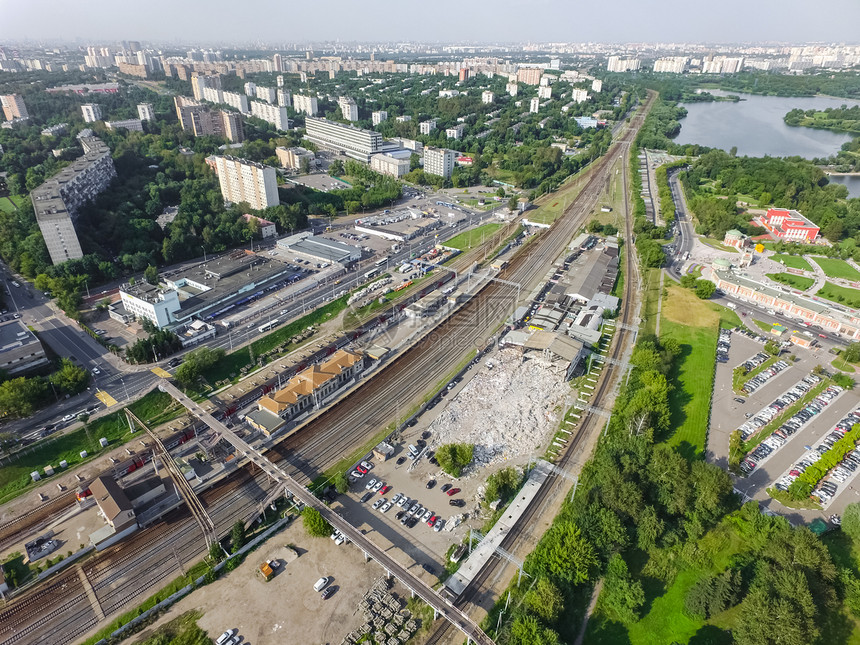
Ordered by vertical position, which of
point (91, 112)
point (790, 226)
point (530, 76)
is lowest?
point (790, 226)

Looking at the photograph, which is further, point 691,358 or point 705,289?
point 705,289

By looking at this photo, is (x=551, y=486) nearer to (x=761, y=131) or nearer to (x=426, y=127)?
(x=426, y=127)

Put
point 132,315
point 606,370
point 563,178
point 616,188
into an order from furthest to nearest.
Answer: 1. point 563,178
2. point 616,188
3. point 132,315
4. point 606,370

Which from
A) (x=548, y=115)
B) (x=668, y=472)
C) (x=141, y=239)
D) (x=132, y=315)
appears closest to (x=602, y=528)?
(x=668, y=472)

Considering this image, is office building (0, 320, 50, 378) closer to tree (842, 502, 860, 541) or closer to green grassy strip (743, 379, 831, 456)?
green grassy strip (743, 379, 831, 456)

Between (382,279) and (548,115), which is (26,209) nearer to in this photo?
(382,279)

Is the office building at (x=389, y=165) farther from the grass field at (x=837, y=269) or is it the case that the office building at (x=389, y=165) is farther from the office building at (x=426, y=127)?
the grass field at (x=837, y=269)

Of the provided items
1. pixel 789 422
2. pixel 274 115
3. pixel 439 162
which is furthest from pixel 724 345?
pixel 274 115
